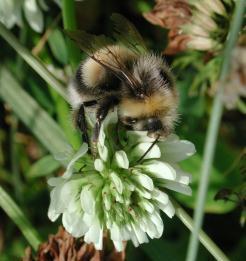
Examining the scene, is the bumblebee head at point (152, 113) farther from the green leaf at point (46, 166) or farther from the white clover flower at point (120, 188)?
the green leaf at point (46, 166)

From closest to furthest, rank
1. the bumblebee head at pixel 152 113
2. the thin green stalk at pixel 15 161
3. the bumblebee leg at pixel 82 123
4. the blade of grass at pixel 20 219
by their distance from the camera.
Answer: the bumblebee head at pixel 152 113 < the bumblebee leg at pixel 82 123 < the blade of grass at pixel 20 219 < the thin green stalk at pixel 15 161

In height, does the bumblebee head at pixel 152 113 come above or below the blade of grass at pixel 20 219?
above

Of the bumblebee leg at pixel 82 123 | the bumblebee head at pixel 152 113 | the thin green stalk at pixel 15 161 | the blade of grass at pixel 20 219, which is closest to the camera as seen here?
the bumblebee head at pixel 152 113

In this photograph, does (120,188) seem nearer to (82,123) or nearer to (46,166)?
(82,123)

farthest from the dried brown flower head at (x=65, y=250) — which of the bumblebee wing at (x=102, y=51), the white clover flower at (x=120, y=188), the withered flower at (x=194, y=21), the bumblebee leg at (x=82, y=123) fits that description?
the withered flower at (x=194, y=21)

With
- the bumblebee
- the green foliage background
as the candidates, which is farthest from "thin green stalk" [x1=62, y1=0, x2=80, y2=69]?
the bumblebee

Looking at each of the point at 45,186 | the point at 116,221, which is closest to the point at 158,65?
the point at 116,221

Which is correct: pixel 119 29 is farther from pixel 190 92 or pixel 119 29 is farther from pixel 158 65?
pixel 190 92
